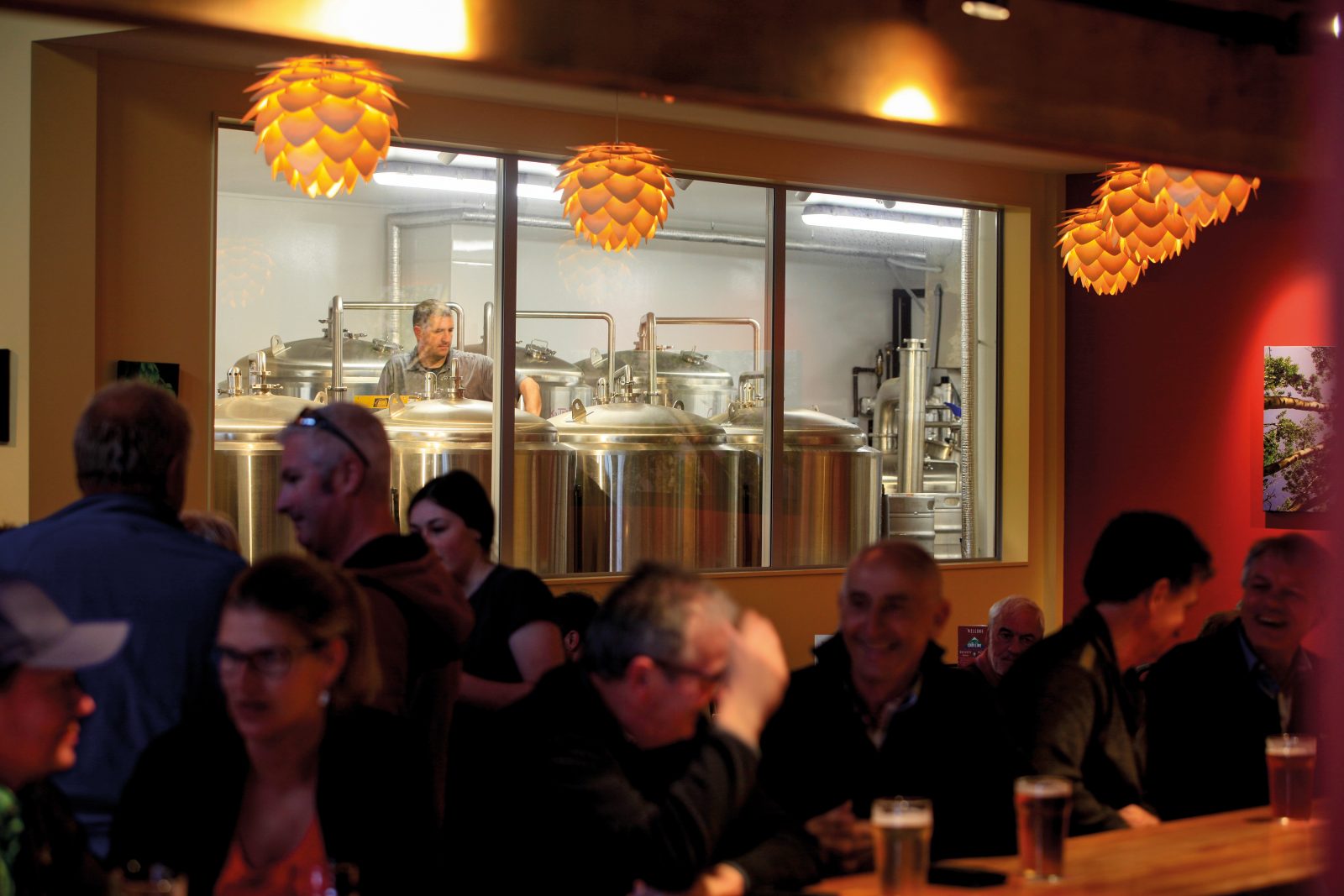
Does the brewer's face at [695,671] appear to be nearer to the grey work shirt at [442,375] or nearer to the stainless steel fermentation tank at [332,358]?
the stainless steel fermentation tank at [332,358]

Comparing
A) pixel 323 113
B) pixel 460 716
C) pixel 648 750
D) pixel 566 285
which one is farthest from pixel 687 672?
pixel 566 285

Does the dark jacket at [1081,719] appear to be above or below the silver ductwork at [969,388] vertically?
below

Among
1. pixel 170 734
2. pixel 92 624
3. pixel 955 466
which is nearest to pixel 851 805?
pixel 170 734

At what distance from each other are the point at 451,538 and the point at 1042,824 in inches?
68.4

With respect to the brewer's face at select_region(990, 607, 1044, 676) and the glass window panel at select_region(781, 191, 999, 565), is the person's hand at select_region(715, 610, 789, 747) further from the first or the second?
the glass window panel at select_region(781, 191, 999, 565)

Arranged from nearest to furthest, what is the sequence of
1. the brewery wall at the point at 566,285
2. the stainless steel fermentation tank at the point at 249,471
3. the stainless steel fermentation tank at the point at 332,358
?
the stainless steel fermentation tank at the point at 249,471
the brewery wall at the point at 566,285
the stainless steel fermentation tank at the point at 332,358

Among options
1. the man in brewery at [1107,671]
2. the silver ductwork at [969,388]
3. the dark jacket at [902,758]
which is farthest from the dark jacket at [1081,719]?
the silver ductwork at [969,388]

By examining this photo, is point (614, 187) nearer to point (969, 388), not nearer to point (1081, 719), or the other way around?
point (1081, 719)

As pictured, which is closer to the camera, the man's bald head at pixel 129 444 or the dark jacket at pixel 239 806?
the dark jacket at pixel 239 806

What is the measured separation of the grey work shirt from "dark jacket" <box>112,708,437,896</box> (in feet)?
15.4

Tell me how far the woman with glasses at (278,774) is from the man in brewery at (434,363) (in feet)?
15.2

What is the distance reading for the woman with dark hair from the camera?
3203mm

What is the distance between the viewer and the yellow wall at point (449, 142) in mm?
5375

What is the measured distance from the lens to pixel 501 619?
3.33 m
